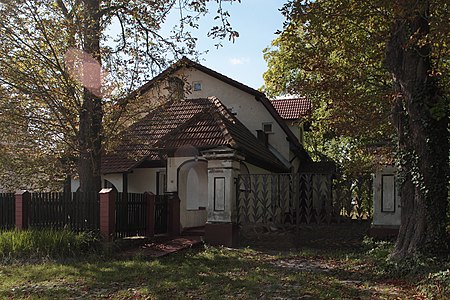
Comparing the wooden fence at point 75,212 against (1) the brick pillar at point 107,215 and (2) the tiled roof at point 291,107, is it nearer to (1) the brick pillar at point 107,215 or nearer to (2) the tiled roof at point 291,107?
(1) the brick pillar at point 107,215

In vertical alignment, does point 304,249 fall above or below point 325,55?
below

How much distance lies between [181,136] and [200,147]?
52.4 inches

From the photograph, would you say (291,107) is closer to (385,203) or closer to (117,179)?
(117,179)

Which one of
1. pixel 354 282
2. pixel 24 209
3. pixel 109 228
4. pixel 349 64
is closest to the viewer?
pixel 354 282

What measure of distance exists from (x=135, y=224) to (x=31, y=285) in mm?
5010

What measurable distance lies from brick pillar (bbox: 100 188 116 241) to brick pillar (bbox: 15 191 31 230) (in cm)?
228

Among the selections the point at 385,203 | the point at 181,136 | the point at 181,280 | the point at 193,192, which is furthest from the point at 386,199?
the point at 193,192

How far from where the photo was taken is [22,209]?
40.8ft

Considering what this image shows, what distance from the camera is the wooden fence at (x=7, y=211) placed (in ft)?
42.2

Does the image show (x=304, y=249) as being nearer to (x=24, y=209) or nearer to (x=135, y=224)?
(x=135, y=224)

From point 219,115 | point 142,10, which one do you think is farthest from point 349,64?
point 142,10

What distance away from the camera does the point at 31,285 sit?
8086mm

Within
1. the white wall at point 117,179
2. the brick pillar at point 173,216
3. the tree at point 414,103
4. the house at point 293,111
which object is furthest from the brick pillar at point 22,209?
the house at point 293,111

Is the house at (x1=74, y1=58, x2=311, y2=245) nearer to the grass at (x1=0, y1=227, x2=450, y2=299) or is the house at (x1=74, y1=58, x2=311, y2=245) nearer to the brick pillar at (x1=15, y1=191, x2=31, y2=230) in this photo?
the grass at (x1=0, y1=227, x2=450, y2=299)
